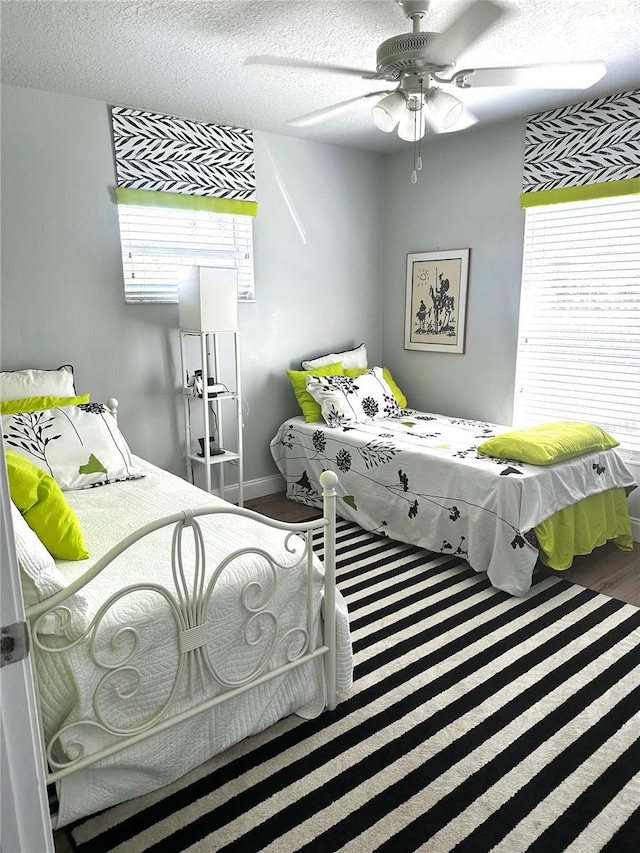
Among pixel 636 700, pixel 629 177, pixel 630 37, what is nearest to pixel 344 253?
pixel 629 177

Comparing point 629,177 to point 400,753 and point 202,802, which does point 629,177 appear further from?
point 202,802

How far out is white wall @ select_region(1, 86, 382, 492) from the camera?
9.95 ft

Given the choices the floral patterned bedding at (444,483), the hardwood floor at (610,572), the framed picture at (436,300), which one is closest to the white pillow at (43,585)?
the floral patterned bedding at (444,483)

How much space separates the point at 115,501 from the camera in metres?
2.47

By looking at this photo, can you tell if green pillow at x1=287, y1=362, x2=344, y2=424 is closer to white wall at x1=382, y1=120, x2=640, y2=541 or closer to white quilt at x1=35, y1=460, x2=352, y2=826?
white wall at x1=382, y1=120, x2=640, y2=541

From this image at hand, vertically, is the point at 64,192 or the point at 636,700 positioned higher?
the point at 64,192

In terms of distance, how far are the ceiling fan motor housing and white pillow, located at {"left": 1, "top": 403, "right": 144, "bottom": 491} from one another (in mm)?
1966

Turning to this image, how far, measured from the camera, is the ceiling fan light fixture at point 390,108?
2262mm

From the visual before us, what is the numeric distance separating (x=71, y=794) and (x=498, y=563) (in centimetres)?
206

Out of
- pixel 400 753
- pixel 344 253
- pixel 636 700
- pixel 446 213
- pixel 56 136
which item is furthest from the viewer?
pixel 344 253

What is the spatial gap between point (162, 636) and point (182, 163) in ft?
9.59

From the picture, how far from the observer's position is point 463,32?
1.85 metres

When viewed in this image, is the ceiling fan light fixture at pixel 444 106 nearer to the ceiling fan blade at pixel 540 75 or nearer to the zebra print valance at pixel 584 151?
the ceiling fan blade at pixel 540 75

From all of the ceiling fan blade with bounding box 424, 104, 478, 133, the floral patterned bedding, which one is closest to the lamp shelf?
the floral patterned bedding
